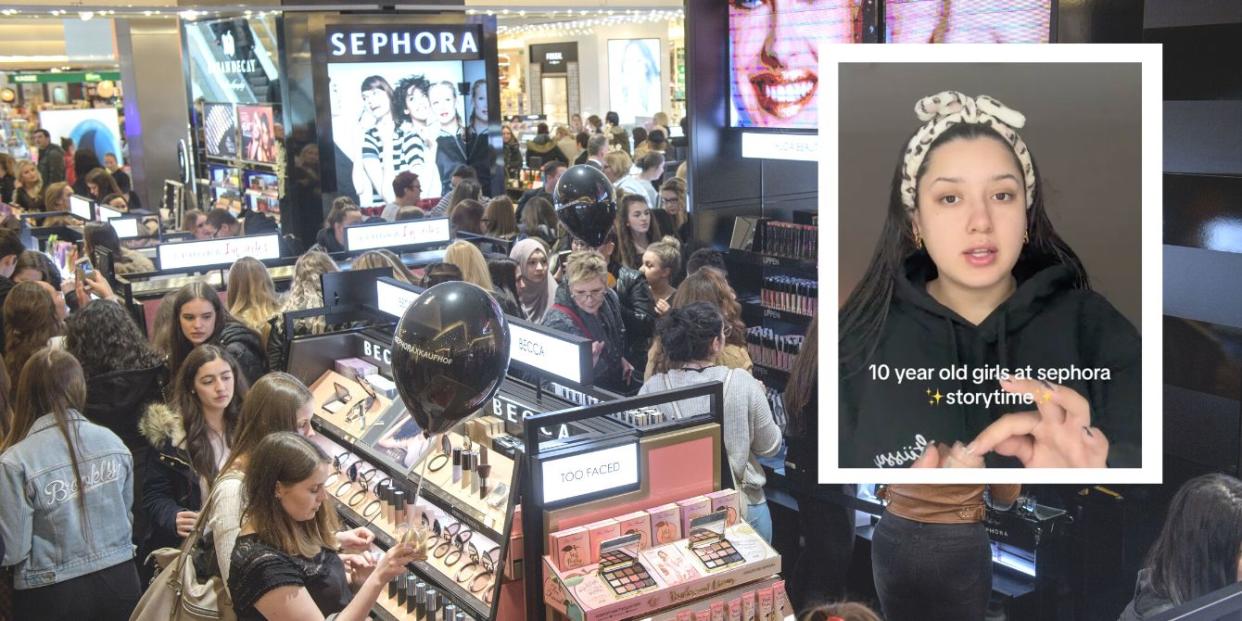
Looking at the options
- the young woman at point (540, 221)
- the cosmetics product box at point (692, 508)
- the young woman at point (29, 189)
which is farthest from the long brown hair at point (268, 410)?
the young woman at point (29, 189)

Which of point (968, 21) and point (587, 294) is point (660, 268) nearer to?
point (587, 294)

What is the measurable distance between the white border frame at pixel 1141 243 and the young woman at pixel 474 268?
4.21 m

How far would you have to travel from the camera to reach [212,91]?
12.5 m

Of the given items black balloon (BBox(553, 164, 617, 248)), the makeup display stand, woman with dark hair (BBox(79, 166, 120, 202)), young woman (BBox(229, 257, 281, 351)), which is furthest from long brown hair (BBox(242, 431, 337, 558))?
woman with dark hair (BBox(79, 166, 120, 202))

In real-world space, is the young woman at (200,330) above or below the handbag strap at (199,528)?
above

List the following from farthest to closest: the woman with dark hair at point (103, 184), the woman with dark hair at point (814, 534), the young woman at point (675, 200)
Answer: the woman with dark hair at point (103, 184) < the young woman at point (675, 200) < the woman with dark hair at point (814, 534)

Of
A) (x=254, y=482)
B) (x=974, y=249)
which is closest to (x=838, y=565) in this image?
(x=254, y=482)

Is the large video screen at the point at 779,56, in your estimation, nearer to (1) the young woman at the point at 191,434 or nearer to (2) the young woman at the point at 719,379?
(2) the young woman at the point at 719,379

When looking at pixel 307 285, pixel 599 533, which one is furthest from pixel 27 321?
pixel 599 533

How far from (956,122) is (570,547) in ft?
6.21

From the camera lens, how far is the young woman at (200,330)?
511cm

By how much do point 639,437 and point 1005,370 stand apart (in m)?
1.76

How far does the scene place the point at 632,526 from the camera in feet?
10.7

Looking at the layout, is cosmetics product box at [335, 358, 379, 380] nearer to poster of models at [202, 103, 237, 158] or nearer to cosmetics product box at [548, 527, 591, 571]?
cosmetics product box at [548, 527, 591, 571]
